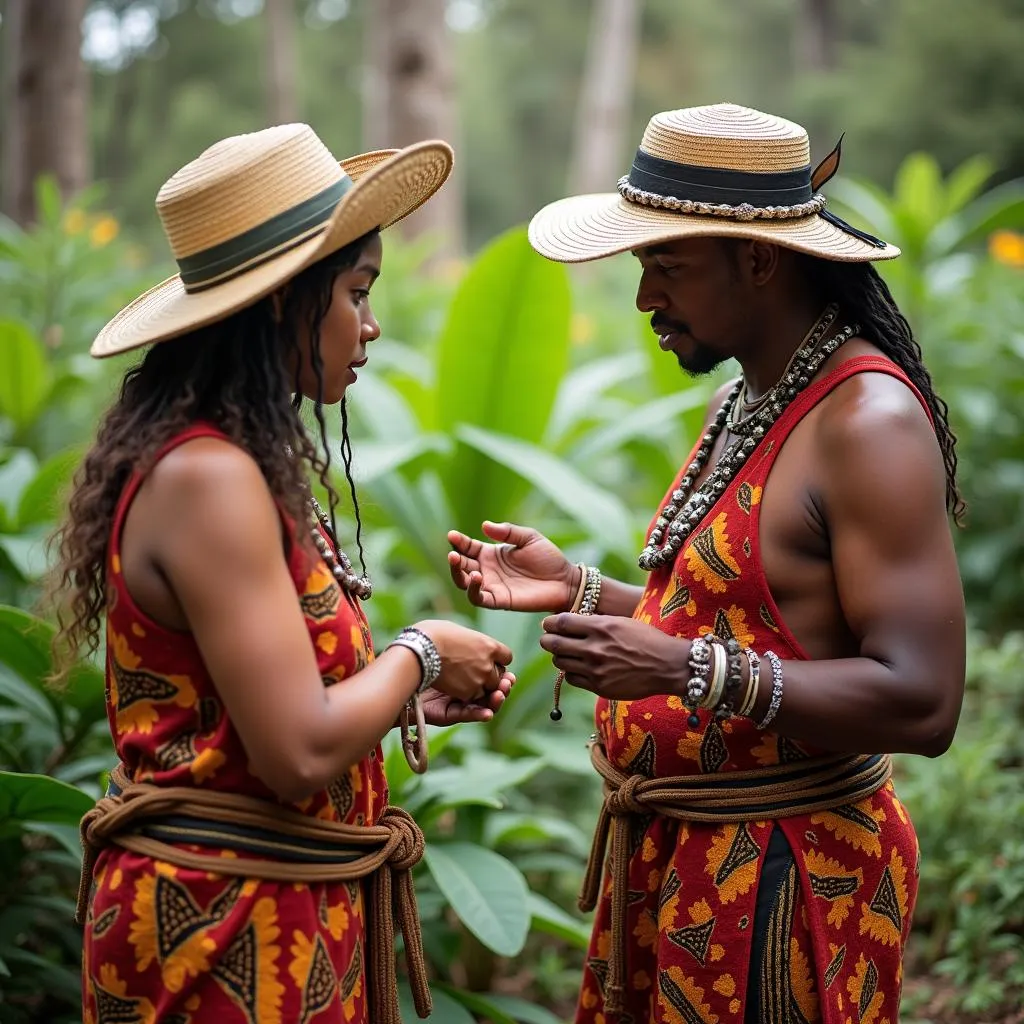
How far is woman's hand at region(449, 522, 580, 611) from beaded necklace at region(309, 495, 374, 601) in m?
0.34

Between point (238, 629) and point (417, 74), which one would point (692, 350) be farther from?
point (417, 74)

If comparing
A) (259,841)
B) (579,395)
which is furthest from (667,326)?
(579,395)

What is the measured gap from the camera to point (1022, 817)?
11.0 feet

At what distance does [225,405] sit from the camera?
5.21ft

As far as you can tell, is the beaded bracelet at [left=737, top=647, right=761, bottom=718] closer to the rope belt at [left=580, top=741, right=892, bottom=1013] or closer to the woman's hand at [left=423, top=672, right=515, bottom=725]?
the rope belt at [left=580, top=741, right=892, bottom=1013]

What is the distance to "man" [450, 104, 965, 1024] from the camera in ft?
5.78

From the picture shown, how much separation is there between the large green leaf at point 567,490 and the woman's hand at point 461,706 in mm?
1348

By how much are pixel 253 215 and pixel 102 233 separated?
5001mm

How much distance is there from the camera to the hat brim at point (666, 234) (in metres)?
1.88

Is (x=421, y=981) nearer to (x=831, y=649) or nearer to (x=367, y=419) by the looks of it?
(x=831, y=649)

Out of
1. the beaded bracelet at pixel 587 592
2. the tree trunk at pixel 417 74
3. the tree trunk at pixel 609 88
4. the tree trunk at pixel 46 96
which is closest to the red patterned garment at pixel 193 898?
the beaded bracelet at pixel 587 592

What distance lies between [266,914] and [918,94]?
12.6 meters

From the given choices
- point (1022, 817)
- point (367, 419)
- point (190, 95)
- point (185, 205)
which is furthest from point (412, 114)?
point (190, 95)

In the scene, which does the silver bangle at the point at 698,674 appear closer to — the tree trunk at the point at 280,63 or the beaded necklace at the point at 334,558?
the beaded necklace at the point at 334,558
